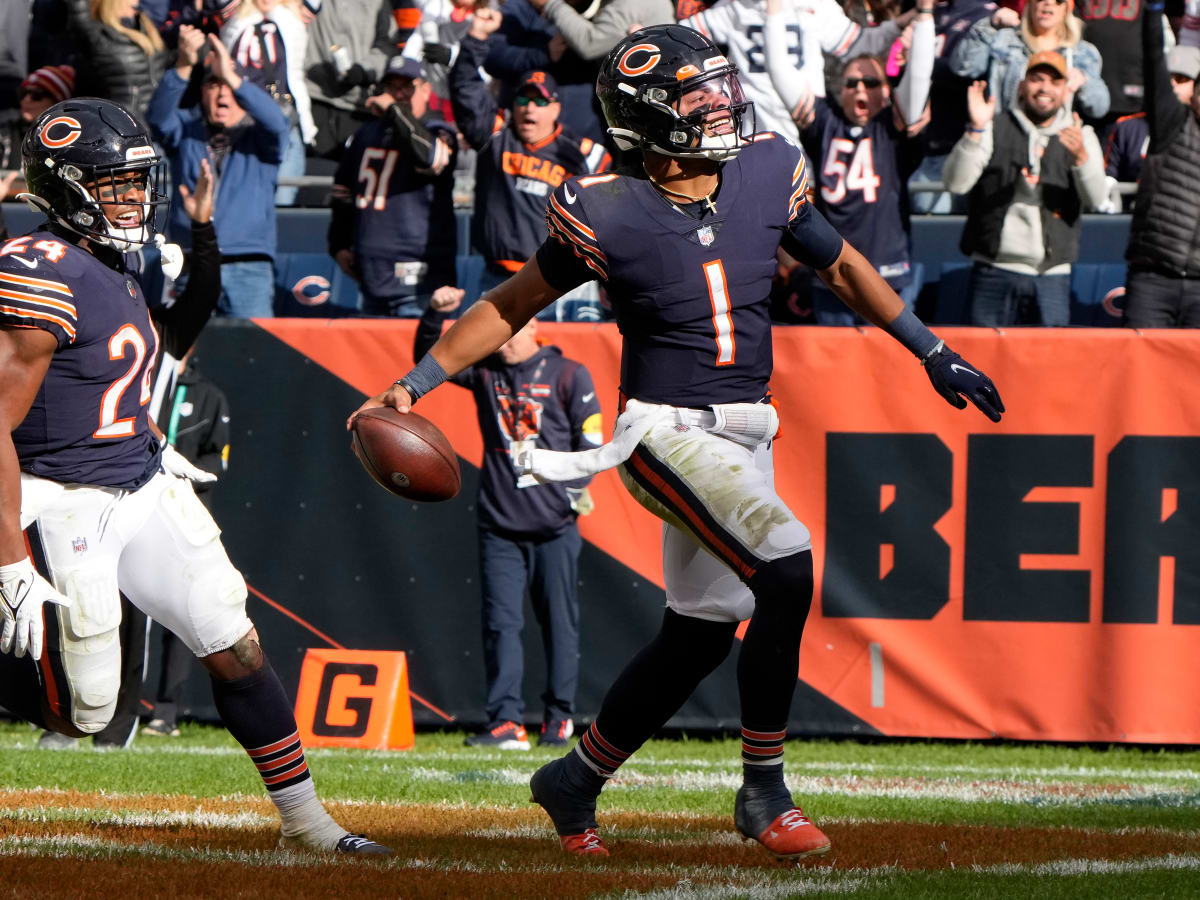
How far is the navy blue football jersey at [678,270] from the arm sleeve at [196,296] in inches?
69.5

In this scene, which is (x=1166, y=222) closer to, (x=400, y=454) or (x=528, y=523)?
(x=528, y=523)

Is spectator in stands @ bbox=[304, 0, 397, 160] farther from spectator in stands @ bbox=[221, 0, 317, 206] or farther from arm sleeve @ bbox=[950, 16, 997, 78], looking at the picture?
arm sleeve @ bbox=[950, 16, 997, 78]

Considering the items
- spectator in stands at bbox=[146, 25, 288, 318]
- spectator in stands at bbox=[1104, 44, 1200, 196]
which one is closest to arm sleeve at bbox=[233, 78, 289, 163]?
spectator in stands at bbox=[146, 25, 288, 318]

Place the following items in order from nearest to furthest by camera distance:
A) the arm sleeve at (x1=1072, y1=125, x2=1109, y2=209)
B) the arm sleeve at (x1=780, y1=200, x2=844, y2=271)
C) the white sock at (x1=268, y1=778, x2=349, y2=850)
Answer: the white sock at (x1=268, y1=778, x2=349, y2=850)
the arm sleeve at (x1=780, y1=200, x2=844, y2=271)
the arm sleeve at (x1=1072, y1=125, x2=1109, y2=209)

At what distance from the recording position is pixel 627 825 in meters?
4.71

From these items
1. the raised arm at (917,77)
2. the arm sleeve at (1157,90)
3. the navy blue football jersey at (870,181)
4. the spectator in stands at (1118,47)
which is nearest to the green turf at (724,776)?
the navy blue football jersey at (870,181)

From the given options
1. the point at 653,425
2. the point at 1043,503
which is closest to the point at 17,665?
the point at 653,425

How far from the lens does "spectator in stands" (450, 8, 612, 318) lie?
810 centimetres

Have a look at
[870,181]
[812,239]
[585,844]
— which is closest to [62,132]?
[812,239]

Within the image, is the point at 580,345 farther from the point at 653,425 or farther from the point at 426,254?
the point at 653,425

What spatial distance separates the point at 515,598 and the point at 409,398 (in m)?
3.15

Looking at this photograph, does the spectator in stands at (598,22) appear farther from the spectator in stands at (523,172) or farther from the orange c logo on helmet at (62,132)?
the orange c logo on helmet at (62,132)

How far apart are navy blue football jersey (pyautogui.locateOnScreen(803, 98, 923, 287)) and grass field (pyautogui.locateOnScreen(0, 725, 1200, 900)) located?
7.75ft

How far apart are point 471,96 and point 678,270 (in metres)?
4.74
